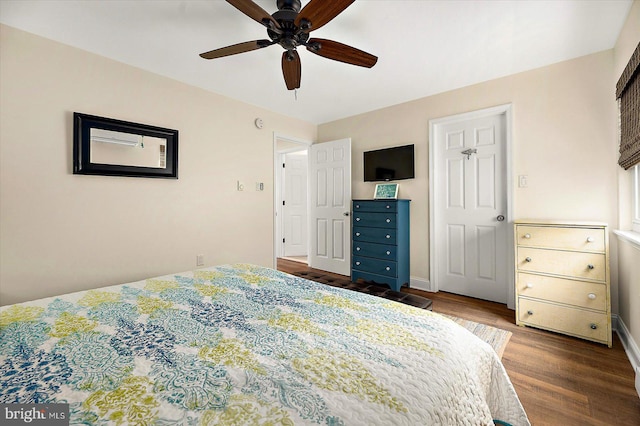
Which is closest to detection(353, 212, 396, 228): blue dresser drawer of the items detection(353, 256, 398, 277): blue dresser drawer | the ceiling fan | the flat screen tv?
detection(353, 256, 398, 277): blue dresser drawer

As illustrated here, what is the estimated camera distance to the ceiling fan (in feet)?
4.97

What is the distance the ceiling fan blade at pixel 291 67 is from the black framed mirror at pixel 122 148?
1.43 meters

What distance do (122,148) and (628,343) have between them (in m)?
4.39

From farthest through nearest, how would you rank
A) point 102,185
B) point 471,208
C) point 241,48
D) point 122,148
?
1. point 471,208
2. point 122,148
3. point 102,185
4. point 241,48

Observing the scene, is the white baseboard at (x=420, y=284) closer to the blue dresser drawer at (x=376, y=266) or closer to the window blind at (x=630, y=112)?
the blue dresser drawer at (x=376, y=266)

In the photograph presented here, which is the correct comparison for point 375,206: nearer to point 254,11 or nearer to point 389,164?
point 389,164

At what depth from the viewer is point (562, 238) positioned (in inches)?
88.9

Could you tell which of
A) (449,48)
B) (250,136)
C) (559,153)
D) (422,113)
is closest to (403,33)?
(449,48)

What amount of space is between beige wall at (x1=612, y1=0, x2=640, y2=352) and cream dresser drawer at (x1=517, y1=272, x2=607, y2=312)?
0.17 metres

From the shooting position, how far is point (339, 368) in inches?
29.9

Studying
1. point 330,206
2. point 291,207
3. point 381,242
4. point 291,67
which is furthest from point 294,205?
point 291,67

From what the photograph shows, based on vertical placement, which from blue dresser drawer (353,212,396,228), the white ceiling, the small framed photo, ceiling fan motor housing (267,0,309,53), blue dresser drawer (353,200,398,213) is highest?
the white ceiling

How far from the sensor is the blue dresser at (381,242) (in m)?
3.31

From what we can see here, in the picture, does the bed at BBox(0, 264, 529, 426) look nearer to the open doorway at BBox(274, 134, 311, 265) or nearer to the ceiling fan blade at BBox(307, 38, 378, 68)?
the ceiling fan blade at BBox(307, 38, 378, 68)
